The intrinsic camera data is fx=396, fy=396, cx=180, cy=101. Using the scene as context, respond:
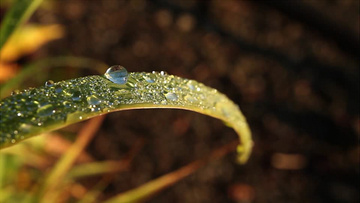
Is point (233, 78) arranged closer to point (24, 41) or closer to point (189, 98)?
A: point (24, 41)

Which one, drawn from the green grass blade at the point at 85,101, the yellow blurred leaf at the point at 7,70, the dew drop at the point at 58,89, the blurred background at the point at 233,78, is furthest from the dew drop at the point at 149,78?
the yellow blurred leaf at the point at 7,70

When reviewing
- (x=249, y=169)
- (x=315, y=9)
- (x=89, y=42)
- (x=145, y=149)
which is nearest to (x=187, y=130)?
(x=145, y=149)

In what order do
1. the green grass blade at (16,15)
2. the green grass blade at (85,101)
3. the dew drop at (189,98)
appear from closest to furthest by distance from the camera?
the green grass blade at (85,101) < the dew drop at (189,98) < the green grass blade at (16,15)

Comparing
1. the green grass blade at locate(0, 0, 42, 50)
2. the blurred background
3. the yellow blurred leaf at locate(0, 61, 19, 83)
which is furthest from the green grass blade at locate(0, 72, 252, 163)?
the yellow blurred leaf at locate(0, 61, 19, 83)

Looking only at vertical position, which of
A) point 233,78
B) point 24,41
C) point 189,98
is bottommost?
point 233,78

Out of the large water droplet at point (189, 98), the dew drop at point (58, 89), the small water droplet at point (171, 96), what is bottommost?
the large water droplet at point (189, 98)

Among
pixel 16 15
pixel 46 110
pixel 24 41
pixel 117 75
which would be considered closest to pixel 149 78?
pixel 117 75

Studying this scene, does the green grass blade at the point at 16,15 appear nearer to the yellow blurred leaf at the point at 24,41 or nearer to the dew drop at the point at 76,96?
the dew drop at the point at 76,96

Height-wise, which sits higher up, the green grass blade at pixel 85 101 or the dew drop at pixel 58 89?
the dew drop at pixel 58 89
